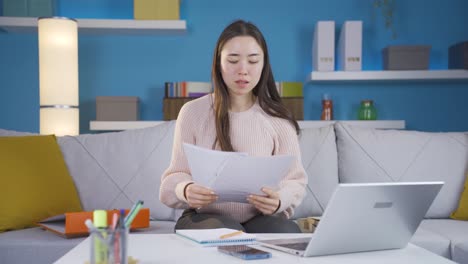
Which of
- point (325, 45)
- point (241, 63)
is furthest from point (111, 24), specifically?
point (241, 63)

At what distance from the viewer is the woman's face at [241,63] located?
186cm

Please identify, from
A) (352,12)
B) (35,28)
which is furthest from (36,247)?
(352,12)

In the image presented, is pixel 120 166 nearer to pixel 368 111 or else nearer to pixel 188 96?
pixel 188 96

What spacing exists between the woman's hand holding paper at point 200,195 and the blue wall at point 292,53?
224 centimetres

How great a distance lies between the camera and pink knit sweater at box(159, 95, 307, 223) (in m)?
1.78

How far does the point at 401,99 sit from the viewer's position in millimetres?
3781

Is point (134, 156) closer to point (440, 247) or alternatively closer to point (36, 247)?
point (36, 247)

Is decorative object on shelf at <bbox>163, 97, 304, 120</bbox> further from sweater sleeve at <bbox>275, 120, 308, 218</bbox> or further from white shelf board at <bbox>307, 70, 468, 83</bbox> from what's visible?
sweater sleeve at <bbox>275, 120, 308, 218</bbox>

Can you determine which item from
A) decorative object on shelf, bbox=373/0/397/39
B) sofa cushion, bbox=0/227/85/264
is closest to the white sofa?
sofa cushion, bbox=0/227/85/264

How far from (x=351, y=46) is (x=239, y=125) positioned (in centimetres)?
183

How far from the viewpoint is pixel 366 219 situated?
1.11 meters

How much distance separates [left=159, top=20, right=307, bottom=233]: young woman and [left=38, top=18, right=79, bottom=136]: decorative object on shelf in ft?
4.75

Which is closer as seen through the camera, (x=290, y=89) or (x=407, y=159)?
(x=407, y=159)

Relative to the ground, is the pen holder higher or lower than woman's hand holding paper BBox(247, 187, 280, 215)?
higher
